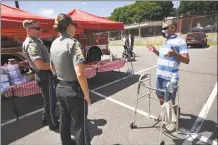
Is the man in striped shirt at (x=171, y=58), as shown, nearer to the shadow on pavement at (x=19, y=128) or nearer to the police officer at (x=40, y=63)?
the police officer at (x=40, y=63)

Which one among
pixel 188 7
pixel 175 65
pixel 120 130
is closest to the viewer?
pixel 175 65

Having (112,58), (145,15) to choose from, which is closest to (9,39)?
(112,58)

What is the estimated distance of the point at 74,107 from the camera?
2.23m

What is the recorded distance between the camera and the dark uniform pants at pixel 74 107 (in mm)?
2209

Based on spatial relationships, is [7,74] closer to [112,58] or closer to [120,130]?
[120,130]

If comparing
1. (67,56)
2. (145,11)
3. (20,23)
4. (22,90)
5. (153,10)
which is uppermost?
(153,10)

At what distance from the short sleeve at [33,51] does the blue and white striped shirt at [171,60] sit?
2104 millimetres

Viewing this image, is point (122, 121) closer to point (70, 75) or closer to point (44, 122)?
point (44, 122)

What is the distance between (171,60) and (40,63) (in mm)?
2189

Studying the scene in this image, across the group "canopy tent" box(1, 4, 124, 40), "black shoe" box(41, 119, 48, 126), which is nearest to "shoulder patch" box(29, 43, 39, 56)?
"black shoe" box(41, 119, 48, 126)

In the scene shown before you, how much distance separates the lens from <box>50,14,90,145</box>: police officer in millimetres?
2045

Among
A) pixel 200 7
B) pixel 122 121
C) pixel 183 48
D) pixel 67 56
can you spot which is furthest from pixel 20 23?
pixel 200 7

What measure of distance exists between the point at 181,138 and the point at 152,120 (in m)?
0.74

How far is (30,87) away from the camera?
4.24 meters
